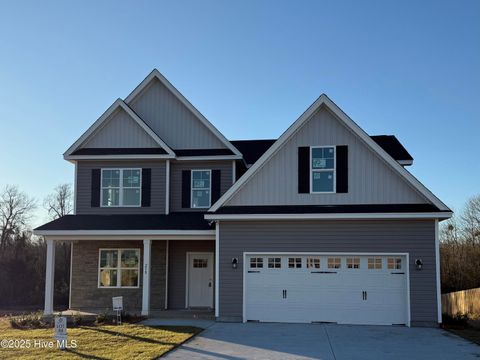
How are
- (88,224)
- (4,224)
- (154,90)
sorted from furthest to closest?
(4,224), (154,90), (88,224)

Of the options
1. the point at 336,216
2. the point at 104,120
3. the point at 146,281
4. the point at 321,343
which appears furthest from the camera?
the point at 104,120

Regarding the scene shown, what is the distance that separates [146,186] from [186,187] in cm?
154

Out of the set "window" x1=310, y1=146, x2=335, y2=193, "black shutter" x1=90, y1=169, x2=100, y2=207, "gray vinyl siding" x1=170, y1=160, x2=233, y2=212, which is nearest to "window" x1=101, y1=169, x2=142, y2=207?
"black shutter" x1=90, y1=169, x2=100, y2=207

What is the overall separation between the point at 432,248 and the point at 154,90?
482 inches

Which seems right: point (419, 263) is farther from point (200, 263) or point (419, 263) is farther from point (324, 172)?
point (200, 263)

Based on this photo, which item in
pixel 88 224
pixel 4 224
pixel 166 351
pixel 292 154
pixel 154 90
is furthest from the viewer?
pixel 4 224

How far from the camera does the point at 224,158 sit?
2020 centimetres

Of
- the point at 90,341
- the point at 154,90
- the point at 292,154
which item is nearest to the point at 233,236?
the point at 292,154

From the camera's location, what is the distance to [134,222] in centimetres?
1898

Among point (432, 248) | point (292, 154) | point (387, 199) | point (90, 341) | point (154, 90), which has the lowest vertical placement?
point (90, 341)

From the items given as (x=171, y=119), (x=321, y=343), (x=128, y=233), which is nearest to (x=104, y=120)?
(x=171, y=119)

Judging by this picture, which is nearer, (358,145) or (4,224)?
(358,145)

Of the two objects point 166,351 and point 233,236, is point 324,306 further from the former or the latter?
point 166,351

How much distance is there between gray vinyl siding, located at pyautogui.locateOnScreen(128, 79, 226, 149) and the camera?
68.5ft
